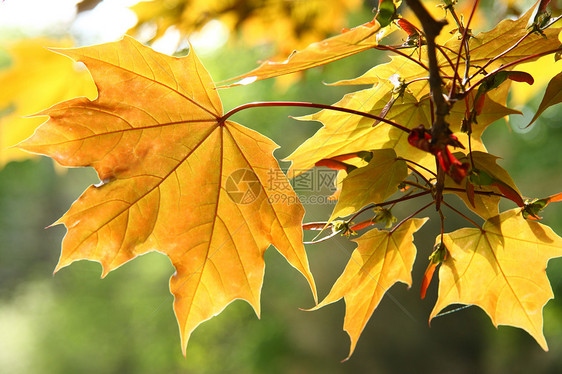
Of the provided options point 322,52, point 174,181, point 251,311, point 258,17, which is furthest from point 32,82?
point 251,311

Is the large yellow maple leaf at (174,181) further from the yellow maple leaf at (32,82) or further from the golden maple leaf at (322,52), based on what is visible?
the yellow maple leaf at (32,82)

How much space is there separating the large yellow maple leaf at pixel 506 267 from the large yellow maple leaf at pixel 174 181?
100mm

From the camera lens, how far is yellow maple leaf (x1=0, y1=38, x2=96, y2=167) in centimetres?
61

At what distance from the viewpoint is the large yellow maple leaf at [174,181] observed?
243 mm

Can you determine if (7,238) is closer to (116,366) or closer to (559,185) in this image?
(116,366)

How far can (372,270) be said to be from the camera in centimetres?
28

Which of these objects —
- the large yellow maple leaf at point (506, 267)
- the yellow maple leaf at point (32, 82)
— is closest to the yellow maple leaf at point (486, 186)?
the large yellow maple leaf at point (506, 267)

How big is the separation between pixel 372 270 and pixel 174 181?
15cm

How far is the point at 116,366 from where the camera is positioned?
3.86 m

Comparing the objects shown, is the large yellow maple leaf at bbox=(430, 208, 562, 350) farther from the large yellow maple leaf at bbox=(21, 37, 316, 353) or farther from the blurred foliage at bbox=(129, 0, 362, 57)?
the blurred foliage at bbox=(129, 0, 362, 57)

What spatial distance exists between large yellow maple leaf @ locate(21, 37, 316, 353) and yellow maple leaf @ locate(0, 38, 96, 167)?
429mm

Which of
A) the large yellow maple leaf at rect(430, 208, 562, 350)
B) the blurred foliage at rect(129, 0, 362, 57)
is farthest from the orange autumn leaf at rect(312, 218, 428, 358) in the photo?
the blurred foliage at rect(129, 0, 362, 57)

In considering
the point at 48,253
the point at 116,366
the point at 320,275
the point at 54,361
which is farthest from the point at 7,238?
the point at 320,275

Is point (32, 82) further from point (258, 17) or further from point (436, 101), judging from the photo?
point (436, 101)
